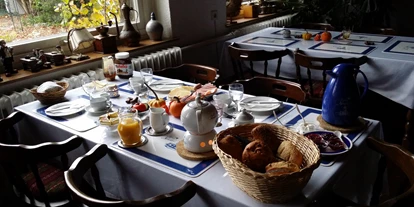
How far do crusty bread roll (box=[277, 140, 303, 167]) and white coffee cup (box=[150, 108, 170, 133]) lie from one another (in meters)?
0.47

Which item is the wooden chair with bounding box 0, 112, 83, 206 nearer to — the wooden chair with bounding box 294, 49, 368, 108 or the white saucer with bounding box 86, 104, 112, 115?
the white saucer with bounding box 86, 104, 112, 115

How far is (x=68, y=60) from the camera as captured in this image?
2.19m

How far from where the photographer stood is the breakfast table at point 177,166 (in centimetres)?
97

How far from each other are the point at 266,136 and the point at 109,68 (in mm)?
1204

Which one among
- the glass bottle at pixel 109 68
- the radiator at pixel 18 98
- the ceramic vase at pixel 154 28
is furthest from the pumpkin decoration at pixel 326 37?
the radiator at pixel 18 98

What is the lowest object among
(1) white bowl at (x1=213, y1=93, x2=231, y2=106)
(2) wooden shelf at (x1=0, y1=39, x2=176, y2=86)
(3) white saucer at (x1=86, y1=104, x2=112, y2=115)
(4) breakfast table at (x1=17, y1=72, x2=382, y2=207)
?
(4) breakfast table at (x1=17, y1=72, x2=382, y2=207)

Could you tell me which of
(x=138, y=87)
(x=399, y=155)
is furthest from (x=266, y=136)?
(x=138, y=87)

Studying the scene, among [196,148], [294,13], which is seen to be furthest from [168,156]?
[294,13]

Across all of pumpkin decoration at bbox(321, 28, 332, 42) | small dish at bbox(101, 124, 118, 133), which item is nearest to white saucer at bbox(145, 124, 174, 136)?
small dish at bbox(101, 124, 118, 133)

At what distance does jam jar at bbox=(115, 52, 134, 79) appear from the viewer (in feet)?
6.46

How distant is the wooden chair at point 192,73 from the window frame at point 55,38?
2.29ft

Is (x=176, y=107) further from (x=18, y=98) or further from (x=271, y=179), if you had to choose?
(x=18, y=98)

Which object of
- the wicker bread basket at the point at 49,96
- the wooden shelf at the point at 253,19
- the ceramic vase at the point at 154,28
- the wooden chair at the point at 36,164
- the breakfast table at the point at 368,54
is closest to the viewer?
the wooden chair at the point at 36,164

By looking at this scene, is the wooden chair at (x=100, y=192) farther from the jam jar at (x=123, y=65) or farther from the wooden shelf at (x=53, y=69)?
the wooden shelf at (x=53, y=69)
